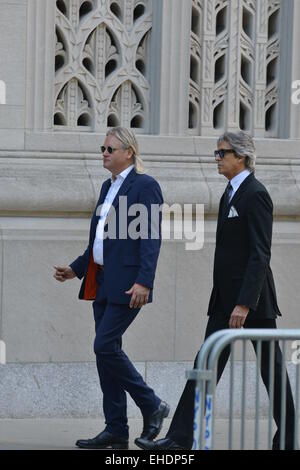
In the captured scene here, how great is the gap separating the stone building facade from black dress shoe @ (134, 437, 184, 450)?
52.9 inches

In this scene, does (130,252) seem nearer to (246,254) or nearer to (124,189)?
(124,189)

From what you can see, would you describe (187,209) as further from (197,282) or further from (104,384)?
(104,384)

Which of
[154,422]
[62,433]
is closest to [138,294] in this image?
[154,422]

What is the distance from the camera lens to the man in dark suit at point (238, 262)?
24.0ft

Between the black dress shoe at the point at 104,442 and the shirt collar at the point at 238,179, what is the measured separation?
1684 mm

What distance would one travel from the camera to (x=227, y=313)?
7.46 m

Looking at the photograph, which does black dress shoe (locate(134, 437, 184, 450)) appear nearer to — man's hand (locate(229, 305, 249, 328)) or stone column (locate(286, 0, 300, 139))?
man's hand (locate(229, 305, 249, 328))

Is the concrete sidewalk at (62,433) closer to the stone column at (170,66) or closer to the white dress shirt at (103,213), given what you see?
the white dress shirt at (103,213)

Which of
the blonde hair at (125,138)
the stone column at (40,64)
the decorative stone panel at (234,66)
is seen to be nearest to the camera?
the blonde hair at (125,138)

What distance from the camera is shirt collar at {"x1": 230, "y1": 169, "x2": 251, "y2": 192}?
24.7 ft

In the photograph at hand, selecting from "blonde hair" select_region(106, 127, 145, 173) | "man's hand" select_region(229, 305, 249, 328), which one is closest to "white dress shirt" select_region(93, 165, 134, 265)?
"blonde hair" select_region(106, 127, 145, 173)

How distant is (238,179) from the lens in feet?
24.7

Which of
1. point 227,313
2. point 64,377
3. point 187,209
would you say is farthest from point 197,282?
point 227,313

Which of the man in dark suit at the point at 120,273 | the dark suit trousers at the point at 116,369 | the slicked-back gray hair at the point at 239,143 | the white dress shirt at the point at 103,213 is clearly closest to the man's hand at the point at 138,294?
the man in dark suit at the point at 120,273
